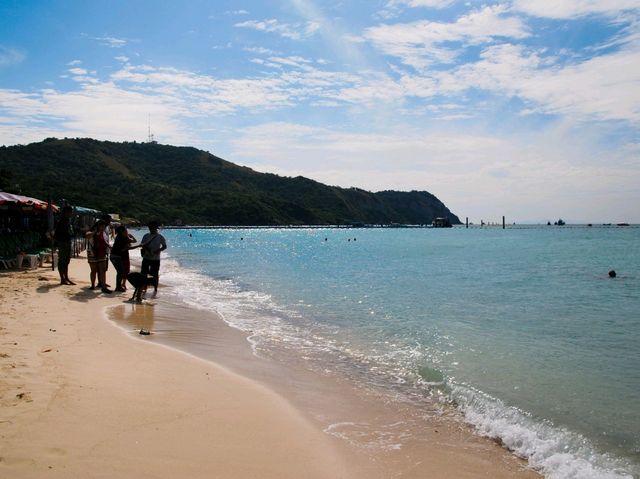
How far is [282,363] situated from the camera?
323 inches

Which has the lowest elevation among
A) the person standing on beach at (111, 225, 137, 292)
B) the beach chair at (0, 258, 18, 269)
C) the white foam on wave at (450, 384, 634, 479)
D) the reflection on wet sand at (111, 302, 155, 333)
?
the white foam on wave at (450, 384, 634, 479)

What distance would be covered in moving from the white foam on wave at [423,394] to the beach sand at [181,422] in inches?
9.9

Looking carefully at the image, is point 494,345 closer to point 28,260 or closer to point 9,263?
point 9,263

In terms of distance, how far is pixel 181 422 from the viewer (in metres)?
4.80

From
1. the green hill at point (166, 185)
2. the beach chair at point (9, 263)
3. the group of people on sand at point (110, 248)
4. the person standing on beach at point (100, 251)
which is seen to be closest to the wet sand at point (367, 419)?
the group of people on sand at point (110, 248)

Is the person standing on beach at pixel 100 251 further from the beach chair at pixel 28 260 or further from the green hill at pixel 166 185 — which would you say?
the green hill at pixel 166 185

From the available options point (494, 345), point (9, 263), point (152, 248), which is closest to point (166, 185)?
point (9, 263)

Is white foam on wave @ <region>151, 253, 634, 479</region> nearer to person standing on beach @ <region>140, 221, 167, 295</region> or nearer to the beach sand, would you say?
the beach sand

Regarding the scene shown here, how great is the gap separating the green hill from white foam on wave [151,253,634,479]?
68.3m

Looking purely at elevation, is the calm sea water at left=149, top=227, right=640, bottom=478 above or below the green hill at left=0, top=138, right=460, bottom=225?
below

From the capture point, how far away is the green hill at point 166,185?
96125mm

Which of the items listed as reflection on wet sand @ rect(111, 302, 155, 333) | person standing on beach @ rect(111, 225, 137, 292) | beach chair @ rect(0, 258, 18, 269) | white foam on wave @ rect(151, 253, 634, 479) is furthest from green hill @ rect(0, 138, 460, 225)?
white foam on wave @ rect(151, 253, 634, 479)

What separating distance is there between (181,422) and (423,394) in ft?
11.8

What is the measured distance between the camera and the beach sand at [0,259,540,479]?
12.8ft
